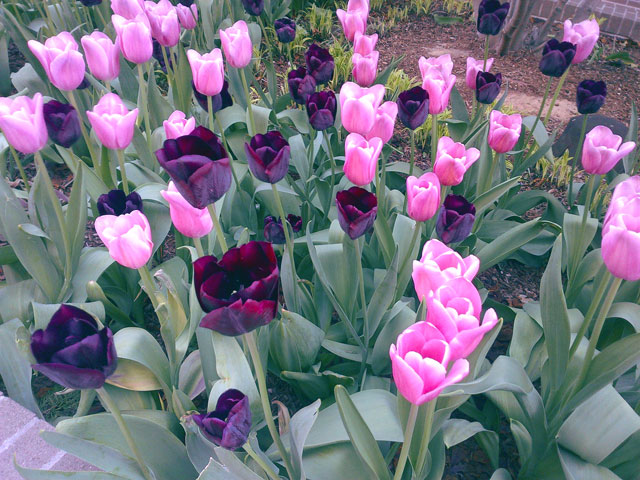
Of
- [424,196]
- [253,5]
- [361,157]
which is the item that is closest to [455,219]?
[424,196]

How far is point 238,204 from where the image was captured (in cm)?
196

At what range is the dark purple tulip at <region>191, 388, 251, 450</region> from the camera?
847 millimetres

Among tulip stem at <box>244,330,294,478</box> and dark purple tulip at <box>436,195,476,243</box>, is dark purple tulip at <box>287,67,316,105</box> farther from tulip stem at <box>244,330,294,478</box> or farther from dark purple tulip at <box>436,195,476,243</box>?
tulip stem at <box>244,330,294,478</box>

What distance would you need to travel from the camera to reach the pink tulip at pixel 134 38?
1638 mm

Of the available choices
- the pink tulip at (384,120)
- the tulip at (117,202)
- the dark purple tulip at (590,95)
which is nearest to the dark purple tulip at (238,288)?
the tulip at (117,202)

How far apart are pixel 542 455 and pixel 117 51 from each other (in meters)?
1.63

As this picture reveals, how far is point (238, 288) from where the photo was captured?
87 cm

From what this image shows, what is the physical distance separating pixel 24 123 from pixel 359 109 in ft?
2.58

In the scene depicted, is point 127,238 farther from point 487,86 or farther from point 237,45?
point 487,86

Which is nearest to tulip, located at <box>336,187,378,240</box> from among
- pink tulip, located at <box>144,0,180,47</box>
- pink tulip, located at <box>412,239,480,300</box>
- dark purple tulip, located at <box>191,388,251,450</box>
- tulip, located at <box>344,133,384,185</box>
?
tulip, located at <box>344,133,384,185</box>

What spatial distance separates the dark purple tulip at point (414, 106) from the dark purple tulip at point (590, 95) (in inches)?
25.2

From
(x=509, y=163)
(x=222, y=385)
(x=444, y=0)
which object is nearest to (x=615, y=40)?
(x=444, y=0)

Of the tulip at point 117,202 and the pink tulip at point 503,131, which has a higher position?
the pink tulip at point 503,131

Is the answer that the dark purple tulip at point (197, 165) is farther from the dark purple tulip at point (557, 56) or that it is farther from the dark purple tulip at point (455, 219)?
the dark purple tulip at point (557, 56)
